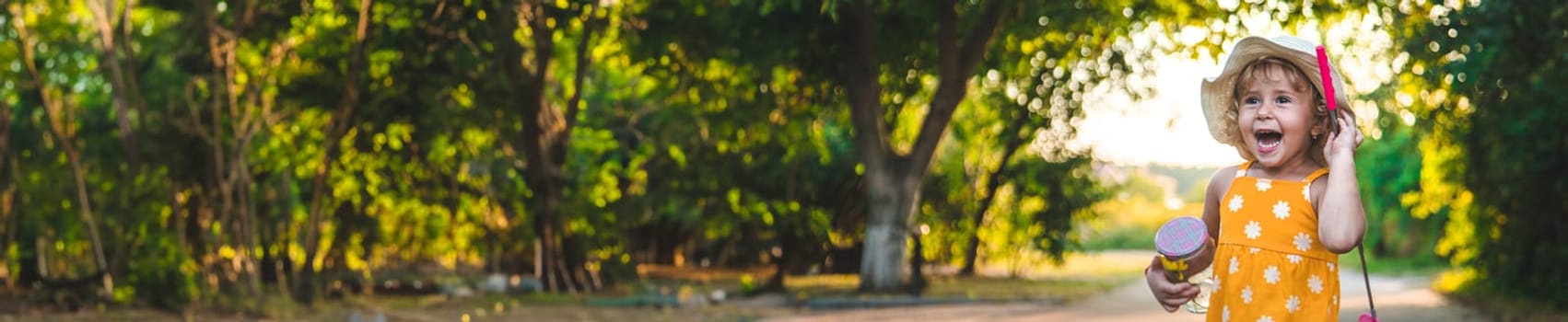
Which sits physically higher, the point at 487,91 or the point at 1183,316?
the point at 487,91

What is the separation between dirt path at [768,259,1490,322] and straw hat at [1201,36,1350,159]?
11.3 metres

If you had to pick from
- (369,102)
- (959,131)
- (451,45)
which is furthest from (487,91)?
(959,131)

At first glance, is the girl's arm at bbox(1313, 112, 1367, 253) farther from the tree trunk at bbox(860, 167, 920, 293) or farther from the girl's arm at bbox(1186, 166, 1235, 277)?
the tree trunk at bbox(860, 167, 920, 293)

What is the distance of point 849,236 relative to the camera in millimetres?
29594

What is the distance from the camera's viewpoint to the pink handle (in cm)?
394

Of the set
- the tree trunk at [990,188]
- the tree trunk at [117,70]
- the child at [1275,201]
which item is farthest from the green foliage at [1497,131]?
the tree trunk at [117,70]

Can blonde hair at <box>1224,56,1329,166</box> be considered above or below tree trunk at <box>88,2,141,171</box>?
below

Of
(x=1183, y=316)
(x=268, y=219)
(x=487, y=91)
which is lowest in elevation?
(x=1183, y=316)

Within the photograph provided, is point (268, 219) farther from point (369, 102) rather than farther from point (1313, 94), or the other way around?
point (1313, 94)

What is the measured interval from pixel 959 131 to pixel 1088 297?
22.5ft

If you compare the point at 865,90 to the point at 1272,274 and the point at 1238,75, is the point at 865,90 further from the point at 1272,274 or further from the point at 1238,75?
the point at 1272,274

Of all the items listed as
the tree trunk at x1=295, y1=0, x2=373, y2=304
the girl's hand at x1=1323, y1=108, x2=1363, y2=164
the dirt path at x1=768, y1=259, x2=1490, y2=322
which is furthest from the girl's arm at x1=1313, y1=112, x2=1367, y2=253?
the tree trunk at x1=295, y1=0, x2=373, y2=304

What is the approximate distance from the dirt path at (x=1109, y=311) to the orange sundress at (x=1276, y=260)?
11.4m

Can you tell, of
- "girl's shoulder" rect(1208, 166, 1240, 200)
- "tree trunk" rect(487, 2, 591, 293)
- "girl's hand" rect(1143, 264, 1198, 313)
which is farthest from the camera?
"tree trunk" rect(487, 2, 591, 293)
